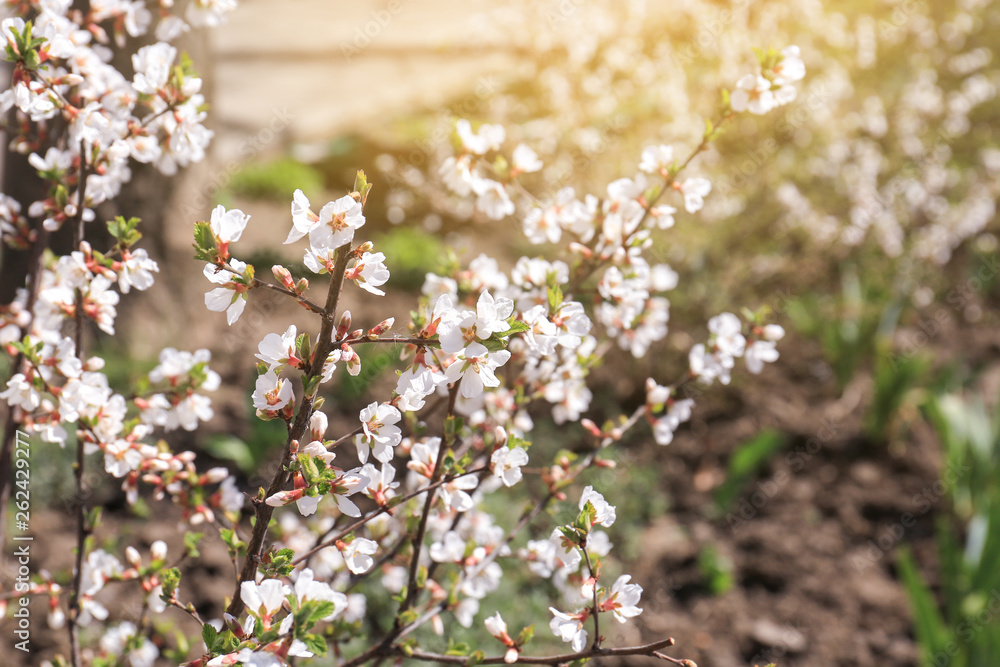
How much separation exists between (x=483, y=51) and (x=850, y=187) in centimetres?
515

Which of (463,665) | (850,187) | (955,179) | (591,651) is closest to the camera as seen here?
(591,651)

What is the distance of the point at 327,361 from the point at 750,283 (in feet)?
12.4

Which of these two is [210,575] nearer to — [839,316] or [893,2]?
[839,316]

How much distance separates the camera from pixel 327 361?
1.00 meters

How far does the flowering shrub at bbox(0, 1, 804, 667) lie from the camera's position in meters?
0.98

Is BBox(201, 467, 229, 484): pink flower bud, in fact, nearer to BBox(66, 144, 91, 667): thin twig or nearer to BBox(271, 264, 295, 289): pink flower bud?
BBox(66, 144, 91, 667): thin twig

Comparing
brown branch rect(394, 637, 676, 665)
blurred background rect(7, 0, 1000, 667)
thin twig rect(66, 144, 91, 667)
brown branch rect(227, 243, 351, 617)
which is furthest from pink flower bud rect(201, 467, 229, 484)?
blurred background rect(7, 0, 1000, 667)

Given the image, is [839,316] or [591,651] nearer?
[591,651]

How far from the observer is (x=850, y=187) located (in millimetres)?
4805

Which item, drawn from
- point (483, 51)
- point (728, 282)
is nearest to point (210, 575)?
point (728, 282)

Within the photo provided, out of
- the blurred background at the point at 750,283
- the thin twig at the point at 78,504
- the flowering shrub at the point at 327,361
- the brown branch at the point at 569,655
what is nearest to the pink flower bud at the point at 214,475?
the flowering shrub at the point at 327,361

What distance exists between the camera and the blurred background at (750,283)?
2.83 meters

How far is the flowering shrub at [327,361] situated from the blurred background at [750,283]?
1.23 feet

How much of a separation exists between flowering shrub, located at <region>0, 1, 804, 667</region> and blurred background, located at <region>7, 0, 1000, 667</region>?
37cm
